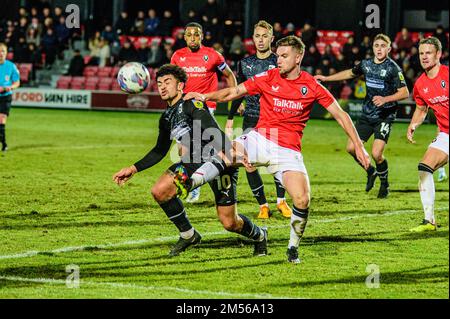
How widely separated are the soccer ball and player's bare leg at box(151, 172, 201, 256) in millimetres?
2481

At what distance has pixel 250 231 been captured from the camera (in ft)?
30.6

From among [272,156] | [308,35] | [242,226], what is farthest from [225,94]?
[308,35]

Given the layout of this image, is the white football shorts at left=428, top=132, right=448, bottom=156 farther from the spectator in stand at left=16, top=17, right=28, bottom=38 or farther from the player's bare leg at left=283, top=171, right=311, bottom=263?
the spectator in stand at left=16, top=17, right=28, bottom=38

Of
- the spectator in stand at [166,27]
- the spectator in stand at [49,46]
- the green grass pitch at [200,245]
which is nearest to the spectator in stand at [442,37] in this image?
the spectator in stand at [166,27]

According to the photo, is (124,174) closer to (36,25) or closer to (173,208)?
(173,208)

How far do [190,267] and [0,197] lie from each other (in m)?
5.59

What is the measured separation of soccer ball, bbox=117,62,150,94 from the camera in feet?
37.0

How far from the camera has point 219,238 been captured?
413 inches

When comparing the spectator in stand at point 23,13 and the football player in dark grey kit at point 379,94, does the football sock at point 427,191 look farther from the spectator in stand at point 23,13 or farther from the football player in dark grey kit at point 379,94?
the spectator in stand at point 23,13

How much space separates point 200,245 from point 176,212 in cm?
85

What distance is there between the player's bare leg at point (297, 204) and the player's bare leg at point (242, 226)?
1.46ft

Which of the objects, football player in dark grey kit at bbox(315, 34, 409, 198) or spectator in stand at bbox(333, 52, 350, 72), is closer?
football player in dark grey kit at bbox(315, 34, 409, 198)

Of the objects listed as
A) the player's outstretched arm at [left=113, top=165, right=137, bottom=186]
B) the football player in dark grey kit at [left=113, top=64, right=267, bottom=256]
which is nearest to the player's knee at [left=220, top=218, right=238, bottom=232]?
the football player in dark grey kit at [left=113, top=64, right=267, bottom=256]

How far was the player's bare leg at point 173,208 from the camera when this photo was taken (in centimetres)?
897
